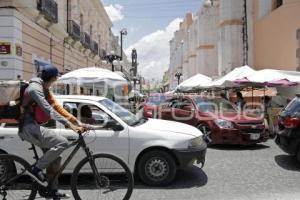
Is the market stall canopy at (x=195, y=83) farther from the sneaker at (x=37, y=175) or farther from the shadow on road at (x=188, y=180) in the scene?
the sneaker at (x=37, y=175)

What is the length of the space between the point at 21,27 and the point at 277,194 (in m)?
12.8

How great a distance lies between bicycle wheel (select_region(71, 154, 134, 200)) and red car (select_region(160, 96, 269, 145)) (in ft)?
22.0

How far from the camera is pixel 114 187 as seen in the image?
5.64m

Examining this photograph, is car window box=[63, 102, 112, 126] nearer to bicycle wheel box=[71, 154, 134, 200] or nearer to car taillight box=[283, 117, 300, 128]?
bicycle wheel box=[71, 154, 134, 200]

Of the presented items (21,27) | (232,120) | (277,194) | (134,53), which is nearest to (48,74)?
(277,194)

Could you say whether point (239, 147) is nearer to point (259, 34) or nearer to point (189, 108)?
point (189, 108)

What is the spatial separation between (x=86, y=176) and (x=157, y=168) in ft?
6.43

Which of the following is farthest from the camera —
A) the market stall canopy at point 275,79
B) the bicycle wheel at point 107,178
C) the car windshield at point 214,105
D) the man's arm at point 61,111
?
the market stall canopy at point 275,79

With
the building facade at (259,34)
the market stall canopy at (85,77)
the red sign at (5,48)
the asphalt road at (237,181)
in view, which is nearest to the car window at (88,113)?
the asphalt road at (237,181)

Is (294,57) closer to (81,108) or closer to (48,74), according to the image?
(81,108)

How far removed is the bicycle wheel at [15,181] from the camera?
546cm

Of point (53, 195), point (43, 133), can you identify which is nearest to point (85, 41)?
point (43, 133)

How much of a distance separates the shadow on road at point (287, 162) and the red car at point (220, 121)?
1.49 meters

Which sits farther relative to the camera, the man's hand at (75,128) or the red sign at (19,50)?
the red sign at (19,50)
